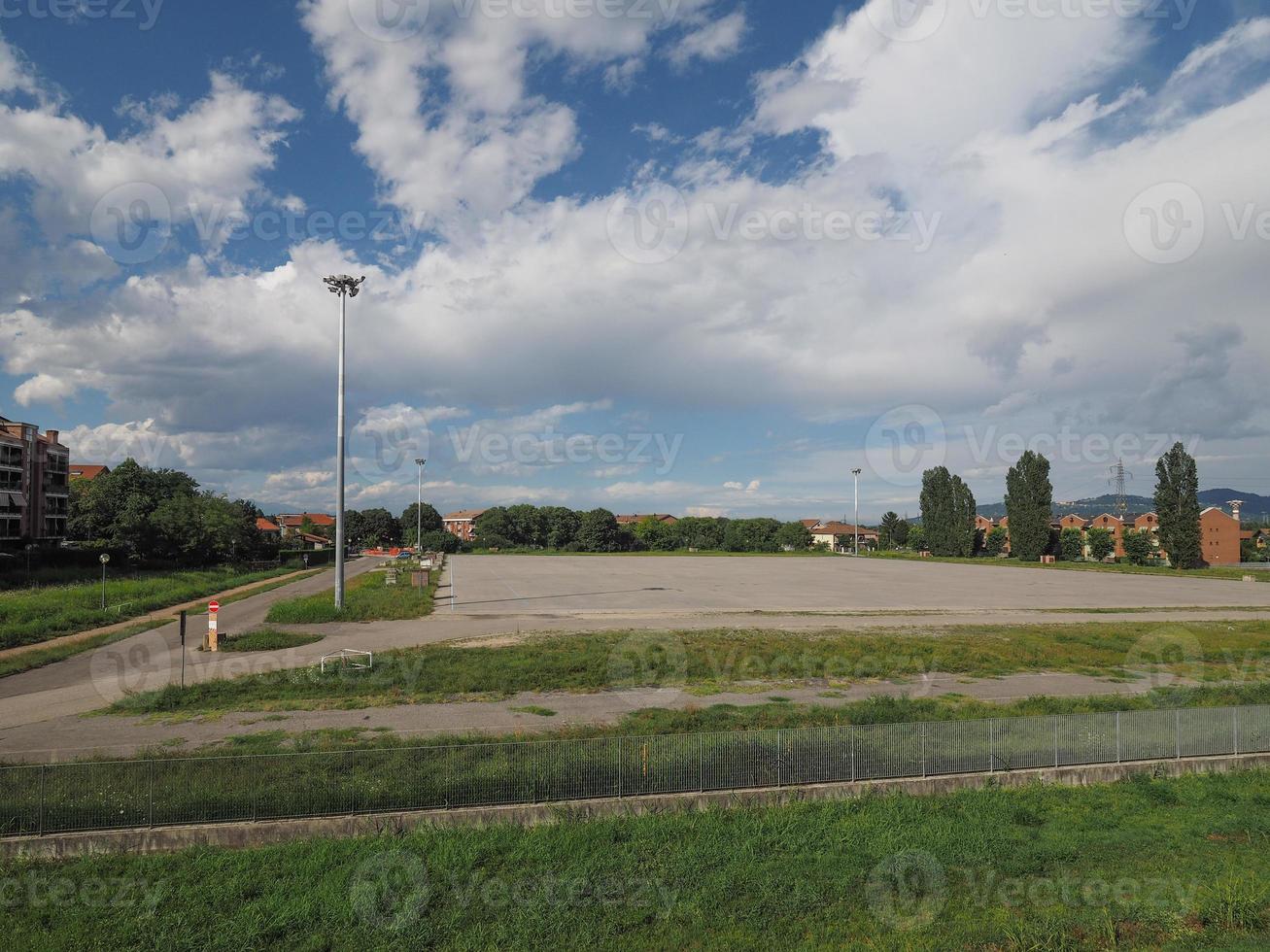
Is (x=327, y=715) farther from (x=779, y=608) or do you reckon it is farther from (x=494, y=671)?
(x=779, y=608)

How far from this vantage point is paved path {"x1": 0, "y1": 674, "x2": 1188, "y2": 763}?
1459 centimetres

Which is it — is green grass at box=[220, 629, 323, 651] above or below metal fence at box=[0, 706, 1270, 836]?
below

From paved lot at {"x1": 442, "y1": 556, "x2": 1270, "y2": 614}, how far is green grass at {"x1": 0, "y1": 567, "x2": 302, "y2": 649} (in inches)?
602

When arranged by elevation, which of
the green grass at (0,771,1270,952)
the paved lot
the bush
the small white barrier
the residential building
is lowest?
the bush

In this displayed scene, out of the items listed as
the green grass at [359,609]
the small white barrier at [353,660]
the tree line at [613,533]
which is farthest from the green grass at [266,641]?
the tree line at [613,533]

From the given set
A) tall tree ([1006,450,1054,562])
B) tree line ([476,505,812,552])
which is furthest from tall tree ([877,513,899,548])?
tall tree ([1006,450,1054,562])

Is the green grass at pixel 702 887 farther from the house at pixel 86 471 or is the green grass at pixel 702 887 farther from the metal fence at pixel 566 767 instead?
the house at pixel 86 471

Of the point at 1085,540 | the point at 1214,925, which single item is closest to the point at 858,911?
the point at 1214,925

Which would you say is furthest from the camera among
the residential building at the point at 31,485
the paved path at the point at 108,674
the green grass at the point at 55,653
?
the residential building at the point at 31,485

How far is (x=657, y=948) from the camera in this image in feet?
29.0

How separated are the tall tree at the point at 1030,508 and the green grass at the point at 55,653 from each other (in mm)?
97775

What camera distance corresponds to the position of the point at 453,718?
1662 cm

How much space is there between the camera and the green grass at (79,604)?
2789 centimetres

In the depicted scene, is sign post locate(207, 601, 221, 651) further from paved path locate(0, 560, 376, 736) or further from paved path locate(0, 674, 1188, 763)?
paved path locate(0, 674, 1188, 763)
